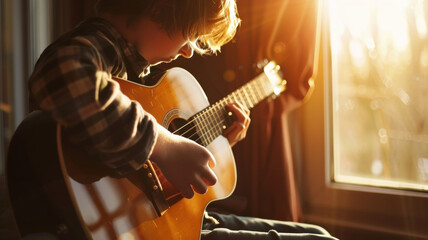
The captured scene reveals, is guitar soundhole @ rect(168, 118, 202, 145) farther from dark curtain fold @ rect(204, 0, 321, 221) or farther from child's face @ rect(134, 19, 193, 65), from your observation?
dark curtain fold @ rect(204, 0, 321, 221)

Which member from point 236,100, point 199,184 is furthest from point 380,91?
point 199,184

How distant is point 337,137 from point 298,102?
0.99ft

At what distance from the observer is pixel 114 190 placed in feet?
2.16

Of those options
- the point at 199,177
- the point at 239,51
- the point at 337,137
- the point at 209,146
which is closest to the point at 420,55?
the point at 337,137

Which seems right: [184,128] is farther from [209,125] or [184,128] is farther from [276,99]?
[276,99]

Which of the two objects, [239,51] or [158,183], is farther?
[239,51]

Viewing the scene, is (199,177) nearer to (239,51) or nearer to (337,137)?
(239,51)

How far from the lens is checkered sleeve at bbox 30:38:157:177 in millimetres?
546

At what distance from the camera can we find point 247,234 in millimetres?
862

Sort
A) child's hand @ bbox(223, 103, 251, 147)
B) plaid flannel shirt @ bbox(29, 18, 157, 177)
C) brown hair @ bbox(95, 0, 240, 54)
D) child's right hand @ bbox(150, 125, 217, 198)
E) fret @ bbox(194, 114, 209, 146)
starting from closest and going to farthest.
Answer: plaid flannel shirt @ bbox(29, 18, 157, 177) < child's right hand @ bbox(150, 125, 217, 198) < brown hair @ bbox(95, 0, 240, 54) < fret @ bbox(194, 114, 209, 146) < child's hand @ bbox(223, 103, 251, 147)

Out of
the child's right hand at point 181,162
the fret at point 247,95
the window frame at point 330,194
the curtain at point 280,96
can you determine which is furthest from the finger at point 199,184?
the window frame at point 330,194

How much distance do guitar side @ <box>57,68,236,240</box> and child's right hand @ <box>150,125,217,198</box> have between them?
0.08 metres

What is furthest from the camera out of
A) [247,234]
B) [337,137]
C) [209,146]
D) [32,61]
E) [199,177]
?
[32,61]

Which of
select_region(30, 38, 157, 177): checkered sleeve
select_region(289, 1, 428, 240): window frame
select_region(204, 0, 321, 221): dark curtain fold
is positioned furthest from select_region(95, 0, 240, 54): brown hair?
select_region(289, 1, 428, 240): window frame
